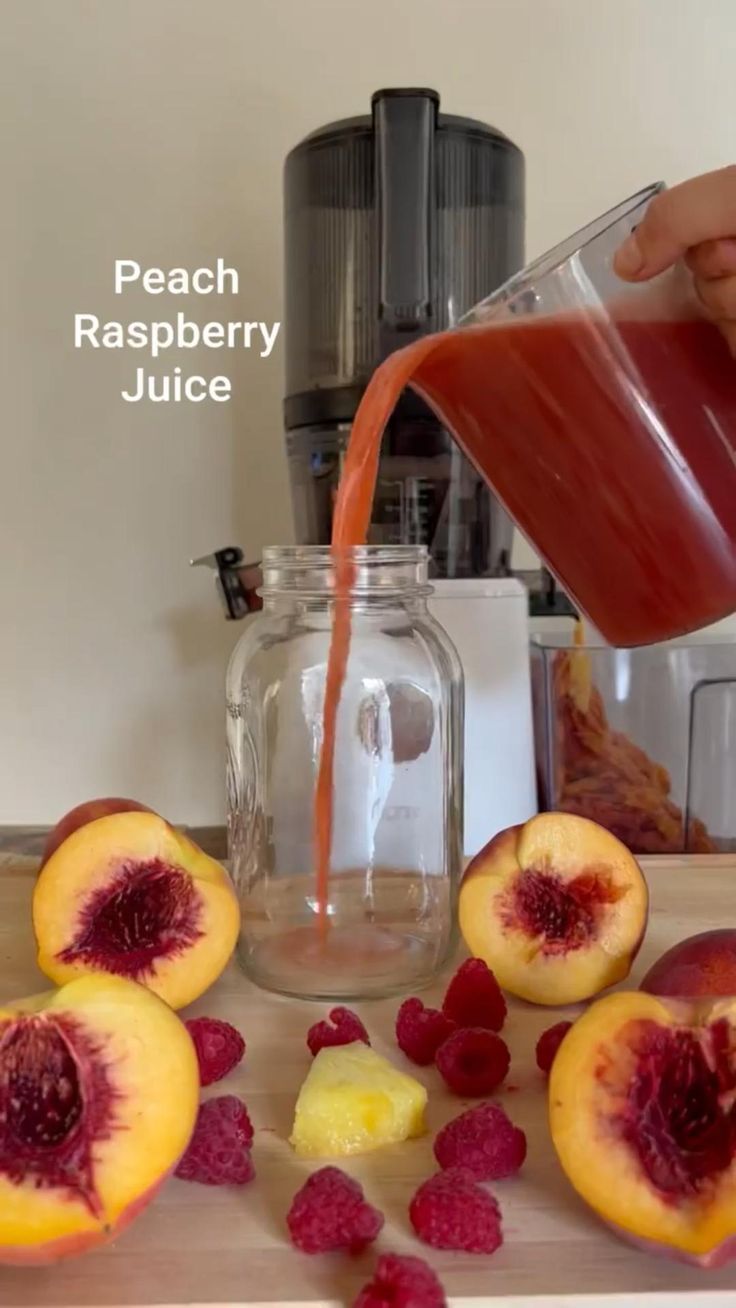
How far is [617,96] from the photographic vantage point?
1146mm

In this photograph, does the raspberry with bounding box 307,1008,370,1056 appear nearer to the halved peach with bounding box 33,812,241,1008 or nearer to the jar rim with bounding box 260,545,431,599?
the halved peach with bounding box 33,812,241,1008

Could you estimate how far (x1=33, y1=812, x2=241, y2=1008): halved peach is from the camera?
1.99ft

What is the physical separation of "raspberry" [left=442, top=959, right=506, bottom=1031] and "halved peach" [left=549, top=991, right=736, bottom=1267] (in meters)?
0.16

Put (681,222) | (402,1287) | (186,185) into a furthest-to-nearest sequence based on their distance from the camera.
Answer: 1. (186,185)
2. (681,222)
3. (402,1287)

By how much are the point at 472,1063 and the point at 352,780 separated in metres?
0.33

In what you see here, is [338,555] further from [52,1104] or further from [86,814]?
[52,1104]

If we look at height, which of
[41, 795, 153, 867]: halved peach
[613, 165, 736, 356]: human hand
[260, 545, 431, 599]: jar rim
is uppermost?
[613, 165, 736, 356]: human hand

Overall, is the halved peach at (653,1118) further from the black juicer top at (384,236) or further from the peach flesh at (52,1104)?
the black juicer top at (384,236)

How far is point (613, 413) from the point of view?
61cm

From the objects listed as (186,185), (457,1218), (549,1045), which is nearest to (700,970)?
(549,1045)

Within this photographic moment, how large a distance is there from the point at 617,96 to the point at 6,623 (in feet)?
2.74

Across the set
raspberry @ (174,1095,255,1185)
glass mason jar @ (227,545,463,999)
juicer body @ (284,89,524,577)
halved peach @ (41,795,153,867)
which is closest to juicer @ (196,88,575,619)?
juicer body @ (284,89,524,577)

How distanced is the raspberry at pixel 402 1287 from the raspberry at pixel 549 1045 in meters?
0.17

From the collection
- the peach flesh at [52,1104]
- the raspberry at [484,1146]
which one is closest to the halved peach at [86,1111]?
the peach flesh at [52,1104]
